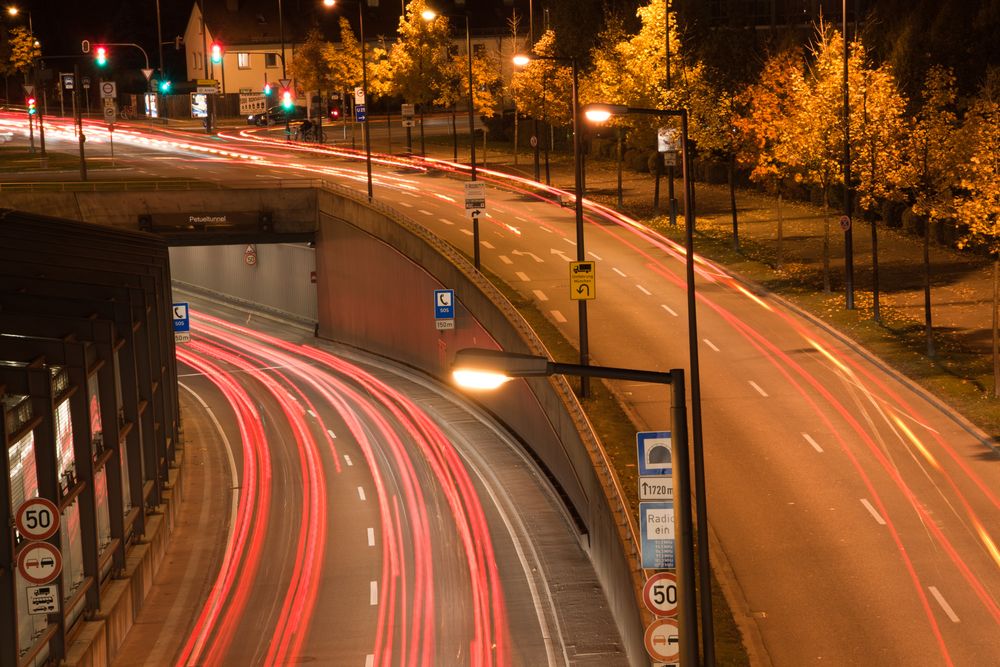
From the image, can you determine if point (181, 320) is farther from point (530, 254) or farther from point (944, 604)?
point (944, 604)

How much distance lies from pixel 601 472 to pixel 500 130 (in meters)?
70.6

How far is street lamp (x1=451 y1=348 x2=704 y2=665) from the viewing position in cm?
1181

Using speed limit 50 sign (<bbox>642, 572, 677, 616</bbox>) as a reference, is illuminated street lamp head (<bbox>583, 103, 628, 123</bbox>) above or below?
above

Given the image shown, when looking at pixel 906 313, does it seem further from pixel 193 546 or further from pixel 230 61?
pixel 230 61

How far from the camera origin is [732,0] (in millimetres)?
88688

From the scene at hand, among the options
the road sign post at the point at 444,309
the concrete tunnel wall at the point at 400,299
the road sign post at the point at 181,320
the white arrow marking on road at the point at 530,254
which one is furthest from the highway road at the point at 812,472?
the road sign post at the point at 181,320

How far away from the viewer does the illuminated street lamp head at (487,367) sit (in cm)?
1177

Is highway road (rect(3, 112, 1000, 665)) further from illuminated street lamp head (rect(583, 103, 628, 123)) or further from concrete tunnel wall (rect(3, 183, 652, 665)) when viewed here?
illuminated street lamp head (rect(583, 103, 628, 123))

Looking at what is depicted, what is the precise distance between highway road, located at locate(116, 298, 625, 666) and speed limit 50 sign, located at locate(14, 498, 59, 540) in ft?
21.8

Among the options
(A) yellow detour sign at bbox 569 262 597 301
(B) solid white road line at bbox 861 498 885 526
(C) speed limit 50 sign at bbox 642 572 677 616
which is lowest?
(B) solid white road line at bbox 861 498 885 526

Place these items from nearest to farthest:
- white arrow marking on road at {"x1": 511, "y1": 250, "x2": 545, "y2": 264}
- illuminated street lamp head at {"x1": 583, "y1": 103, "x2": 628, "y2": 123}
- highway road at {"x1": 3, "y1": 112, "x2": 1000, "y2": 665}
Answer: illuminated street lamp head at {"x1": 583, "y1": 103, "x2": 628, "y2": 123} < highway road at {"x1": 3, "y1": 112, "x2": 1000, "y2": 665} < white arrow marking on road at {"x1": 511, "y1": 250, "x2": 545, "y2": 264}

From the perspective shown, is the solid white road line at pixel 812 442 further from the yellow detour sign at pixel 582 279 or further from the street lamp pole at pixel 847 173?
the street lamp pole at pixel 847 173

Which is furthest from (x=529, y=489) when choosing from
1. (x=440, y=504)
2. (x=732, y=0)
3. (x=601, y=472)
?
(x=732, y=0)

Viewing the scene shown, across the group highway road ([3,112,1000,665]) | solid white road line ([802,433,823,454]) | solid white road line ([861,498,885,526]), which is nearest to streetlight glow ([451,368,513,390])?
highway road ([3,112,1000,665])
